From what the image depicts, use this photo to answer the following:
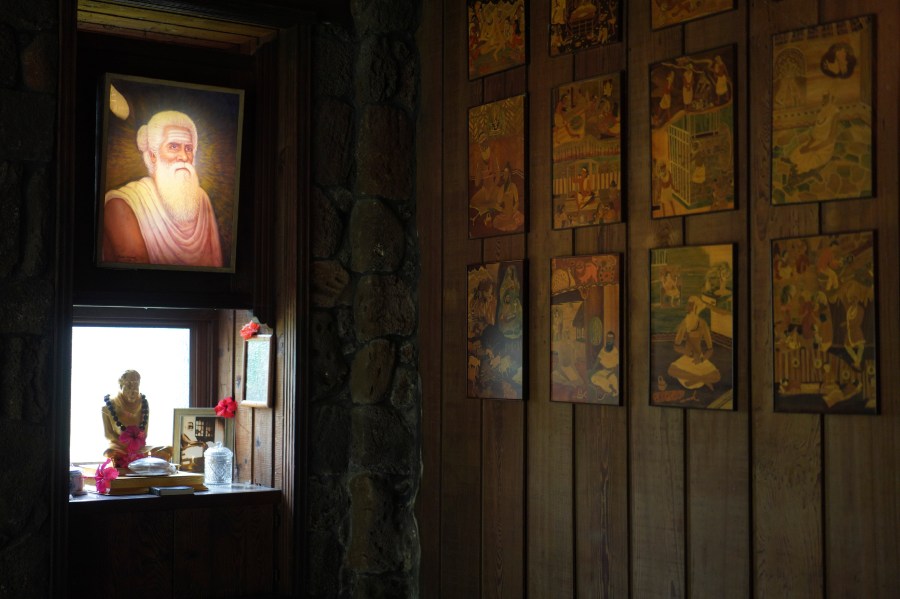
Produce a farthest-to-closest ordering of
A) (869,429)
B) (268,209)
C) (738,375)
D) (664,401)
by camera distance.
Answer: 1. (268,209)
2. (664,401)
3. (738,375)
4. (869,429)

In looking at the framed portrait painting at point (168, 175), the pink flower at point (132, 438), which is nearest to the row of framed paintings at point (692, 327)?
the framed portrait painting at point (168, 175)

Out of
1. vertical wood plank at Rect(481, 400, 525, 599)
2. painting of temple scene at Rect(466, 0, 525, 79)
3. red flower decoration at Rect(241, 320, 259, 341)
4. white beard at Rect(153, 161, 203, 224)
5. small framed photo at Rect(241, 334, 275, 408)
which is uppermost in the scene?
painting of temple scene at Rect(466, 0, 525, 79)

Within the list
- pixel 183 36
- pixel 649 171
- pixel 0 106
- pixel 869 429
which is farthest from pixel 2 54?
pixel 869 429

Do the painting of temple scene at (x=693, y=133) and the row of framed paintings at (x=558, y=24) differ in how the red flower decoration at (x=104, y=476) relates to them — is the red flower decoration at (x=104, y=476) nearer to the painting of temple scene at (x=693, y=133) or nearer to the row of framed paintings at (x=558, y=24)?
the row of framed paintings at (x=558, y=24)

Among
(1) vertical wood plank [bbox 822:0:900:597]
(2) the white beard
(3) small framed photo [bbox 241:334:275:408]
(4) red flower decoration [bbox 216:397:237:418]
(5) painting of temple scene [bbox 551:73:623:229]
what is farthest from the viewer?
(4) red flower decoration [bbox 216:397:237:418]

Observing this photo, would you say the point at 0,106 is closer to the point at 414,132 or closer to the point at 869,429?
the point at 414,132

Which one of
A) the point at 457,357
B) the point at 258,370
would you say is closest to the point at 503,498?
the point at 457,357

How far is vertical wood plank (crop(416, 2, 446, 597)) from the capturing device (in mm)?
3225

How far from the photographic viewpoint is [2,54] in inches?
109

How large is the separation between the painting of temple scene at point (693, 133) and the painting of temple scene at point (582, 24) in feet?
0.68

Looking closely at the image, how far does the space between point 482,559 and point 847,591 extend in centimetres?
120

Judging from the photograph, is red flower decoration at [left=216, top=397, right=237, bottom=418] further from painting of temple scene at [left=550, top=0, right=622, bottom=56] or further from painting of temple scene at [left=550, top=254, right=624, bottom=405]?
painting of temple scene at [left=550, top=0, right=622, bottom=56]

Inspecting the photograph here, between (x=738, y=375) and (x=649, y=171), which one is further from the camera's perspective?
(x=649, y=171)

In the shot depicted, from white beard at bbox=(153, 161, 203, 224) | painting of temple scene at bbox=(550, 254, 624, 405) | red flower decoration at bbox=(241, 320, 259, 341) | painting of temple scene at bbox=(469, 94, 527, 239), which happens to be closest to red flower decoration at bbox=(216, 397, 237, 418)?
red flower decoration at bbox=(241, 320, 259, 341)
